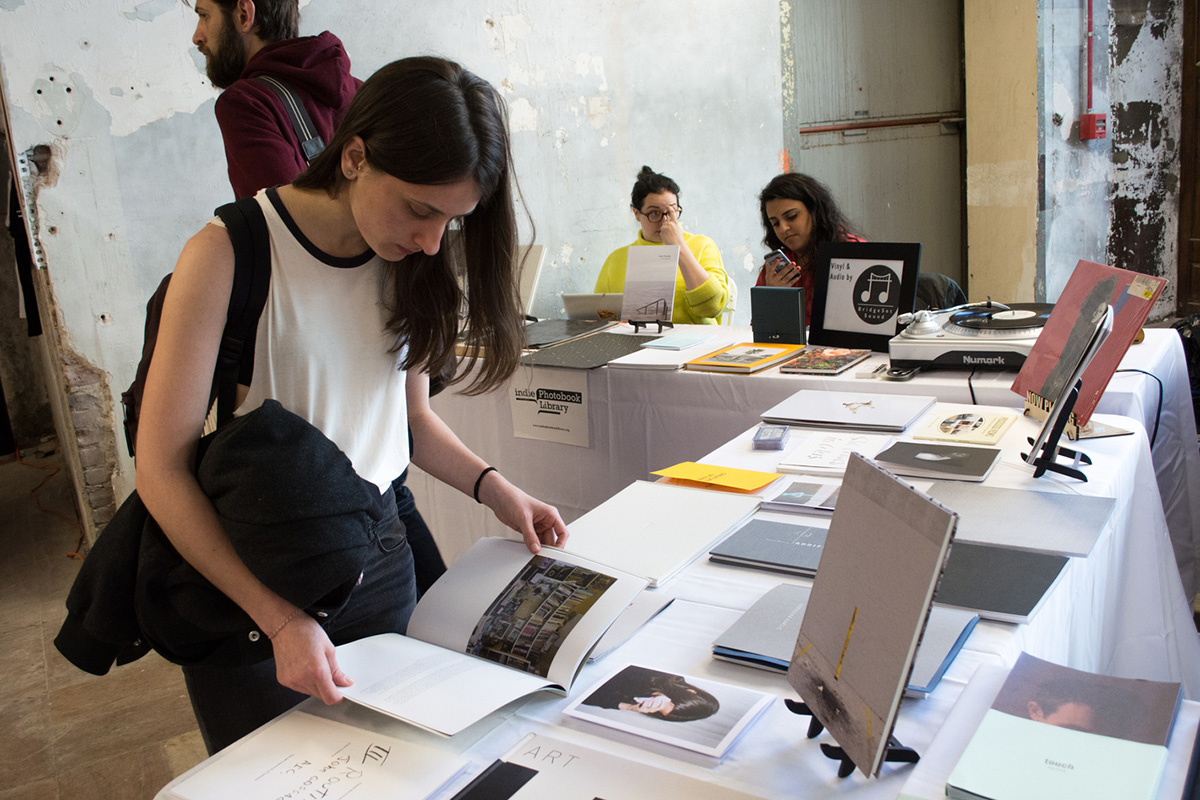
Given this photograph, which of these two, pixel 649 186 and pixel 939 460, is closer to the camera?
pixel 939 460

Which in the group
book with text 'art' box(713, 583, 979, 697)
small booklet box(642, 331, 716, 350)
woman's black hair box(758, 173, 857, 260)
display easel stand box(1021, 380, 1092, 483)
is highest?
woman's black hair box(758, 173, 857, 260)

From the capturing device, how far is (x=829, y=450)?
1568 mm

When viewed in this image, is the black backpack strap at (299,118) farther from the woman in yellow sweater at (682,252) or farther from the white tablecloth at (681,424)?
the woman in yellow sweater at (682,252)

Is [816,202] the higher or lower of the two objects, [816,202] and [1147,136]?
the lower

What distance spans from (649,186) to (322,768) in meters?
2.88

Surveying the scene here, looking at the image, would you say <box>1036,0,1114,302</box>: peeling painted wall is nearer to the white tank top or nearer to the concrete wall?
the concrete wall

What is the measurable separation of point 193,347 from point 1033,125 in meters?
4.59

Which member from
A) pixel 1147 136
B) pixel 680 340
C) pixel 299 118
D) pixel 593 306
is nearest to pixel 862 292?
pixel 680 340

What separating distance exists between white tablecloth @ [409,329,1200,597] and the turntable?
42 millimetres

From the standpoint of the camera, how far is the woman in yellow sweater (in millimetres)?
3232

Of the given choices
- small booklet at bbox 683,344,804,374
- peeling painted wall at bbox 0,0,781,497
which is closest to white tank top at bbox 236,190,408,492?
small booklet at bbox 683,344,804,374

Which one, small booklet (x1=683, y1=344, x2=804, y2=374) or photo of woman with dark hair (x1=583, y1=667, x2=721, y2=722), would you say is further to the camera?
small booklet (x1=683, y1=344, x2=804, y2=374)

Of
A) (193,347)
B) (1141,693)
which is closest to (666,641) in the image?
(1141,693)

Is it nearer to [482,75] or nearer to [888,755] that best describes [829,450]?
[888,755]
